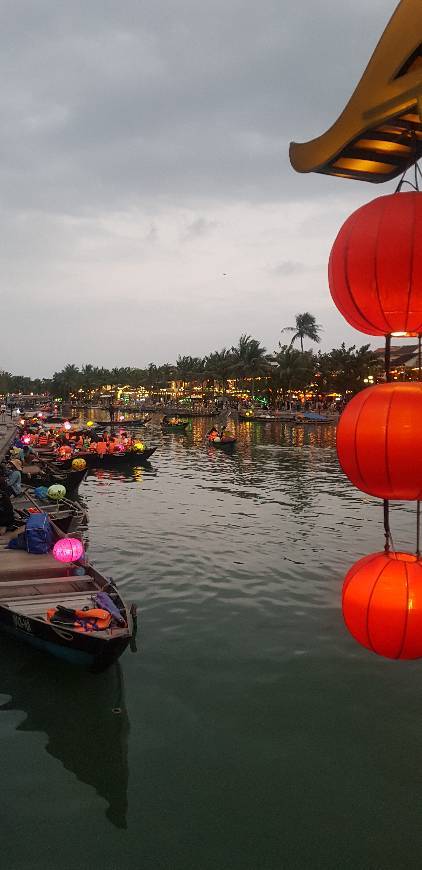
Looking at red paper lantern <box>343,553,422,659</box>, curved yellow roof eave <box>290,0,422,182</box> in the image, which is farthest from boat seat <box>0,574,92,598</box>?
curved yellow roof eave <box>290,0,422,182</box>

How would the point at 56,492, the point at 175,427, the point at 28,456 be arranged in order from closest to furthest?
the point at 56,492 < the point at 28,456 < the point at 175,427

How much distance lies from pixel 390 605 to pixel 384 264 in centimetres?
258

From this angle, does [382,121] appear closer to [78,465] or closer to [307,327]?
[78,465]

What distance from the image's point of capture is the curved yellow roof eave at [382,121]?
12.4 ft

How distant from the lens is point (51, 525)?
61.0 feet

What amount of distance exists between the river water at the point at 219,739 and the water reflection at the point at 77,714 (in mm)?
31

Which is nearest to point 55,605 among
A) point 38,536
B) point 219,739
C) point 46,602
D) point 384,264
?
point 46,602

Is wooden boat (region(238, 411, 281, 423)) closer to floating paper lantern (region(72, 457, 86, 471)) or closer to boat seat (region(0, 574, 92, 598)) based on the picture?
floating paper lantern (region(72, 457, 86, 471))

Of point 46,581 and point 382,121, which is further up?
point 382,121

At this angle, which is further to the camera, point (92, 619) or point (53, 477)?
point (53, 477)

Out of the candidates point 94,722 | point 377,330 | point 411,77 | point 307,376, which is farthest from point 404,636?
point 307,376

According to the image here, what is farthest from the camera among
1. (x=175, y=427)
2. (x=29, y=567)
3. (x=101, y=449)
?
(x=175, y=427)

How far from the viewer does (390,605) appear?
14.7 feet

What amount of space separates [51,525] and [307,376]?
88.7 metres
